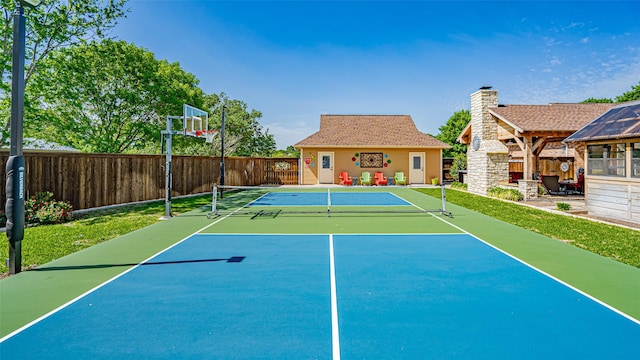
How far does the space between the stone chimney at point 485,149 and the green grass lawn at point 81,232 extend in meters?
15.5

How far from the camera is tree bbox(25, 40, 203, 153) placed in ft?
49.8

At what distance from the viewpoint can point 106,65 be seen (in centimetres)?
1939

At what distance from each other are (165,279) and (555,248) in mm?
8045

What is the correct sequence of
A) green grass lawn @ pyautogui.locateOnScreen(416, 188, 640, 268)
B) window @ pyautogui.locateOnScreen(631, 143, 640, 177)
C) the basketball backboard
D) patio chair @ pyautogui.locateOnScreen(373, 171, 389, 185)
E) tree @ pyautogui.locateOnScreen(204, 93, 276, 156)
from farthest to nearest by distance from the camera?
tree @ pyautogui.locateOnScreen(204, 93, 276, 156)
patio chair @ pyautogui.locateOnScreen(373, 171, 389, 185)
the basketball backboard
window @ pyautogui.locateOnScreen(631, 143, 640, 177)
green grass lawn @ pyautogui.locateOnScreen(416, 188, 640, 268)

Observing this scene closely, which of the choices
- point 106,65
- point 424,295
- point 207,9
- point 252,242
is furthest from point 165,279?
point 106,65

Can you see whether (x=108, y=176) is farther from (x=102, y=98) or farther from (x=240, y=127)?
Answer: (x=240, y=127)

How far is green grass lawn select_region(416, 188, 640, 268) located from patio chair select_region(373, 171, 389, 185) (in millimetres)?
12005

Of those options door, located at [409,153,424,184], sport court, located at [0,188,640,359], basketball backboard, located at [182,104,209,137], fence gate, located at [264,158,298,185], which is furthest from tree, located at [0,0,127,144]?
door, located at [409,153,424,184]

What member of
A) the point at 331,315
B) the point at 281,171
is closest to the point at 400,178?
the point at 281,171

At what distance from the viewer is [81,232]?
30.1 feet

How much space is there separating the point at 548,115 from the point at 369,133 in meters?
13.4

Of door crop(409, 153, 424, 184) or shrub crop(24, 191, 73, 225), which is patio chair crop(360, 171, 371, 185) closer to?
door crop(409, 153, 424, 184)

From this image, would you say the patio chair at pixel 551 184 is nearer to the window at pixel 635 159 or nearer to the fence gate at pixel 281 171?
the window at pixel 635 159

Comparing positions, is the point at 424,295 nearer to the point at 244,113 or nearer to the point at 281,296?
the point at 281,296
